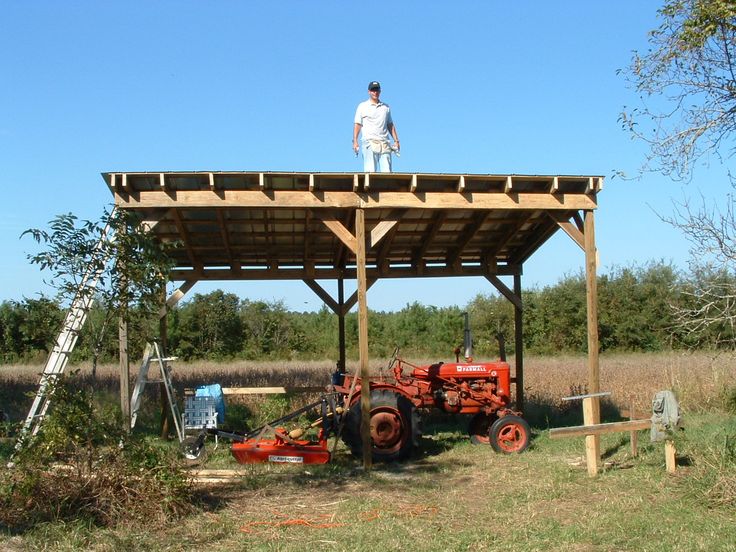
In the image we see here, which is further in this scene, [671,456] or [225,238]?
[225,238]

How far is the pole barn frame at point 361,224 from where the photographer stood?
8.87 metres

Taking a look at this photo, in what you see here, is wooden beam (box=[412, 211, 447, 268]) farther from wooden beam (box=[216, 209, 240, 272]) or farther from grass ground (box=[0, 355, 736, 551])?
grass ground (box=[0, 355, 736, 551])

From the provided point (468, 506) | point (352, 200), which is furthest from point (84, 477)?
point (352, 200)

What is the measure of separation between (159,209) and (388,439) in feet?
13.3

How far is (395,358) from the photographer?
10.7 m

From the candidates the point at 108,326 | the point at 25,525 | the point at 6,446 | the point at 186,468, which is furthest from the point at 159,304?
the point at 6,446

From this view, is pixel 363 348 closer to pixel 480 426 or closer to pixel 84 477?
pixel 480 426

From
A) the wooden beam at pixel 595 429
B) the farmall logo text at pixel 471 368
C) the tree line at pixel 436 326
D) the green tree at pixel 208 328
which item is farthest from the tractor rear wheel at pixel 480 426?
the green tree at pixel 208 328

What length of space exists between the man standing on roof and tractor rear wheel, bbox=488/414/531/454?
3.72 metres

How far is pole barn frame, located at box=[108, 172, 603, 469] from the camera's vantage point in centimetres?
887

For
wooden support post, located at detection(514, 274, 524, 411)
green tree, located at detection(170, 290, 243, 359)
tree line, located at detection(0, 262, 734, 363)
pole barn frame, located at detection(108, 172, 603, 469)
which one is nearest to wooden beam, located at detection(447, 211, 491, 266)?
pole barn frame, located at detection(108, 172, 603, 469)

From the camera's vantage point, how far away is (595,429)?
7.86 meters

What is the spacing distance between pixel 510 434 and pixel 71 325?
19.2ft

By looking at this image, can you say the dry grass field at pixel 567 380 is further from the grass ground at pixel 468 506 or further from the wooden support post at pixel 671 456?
the wooden support post at pixel 671 456
